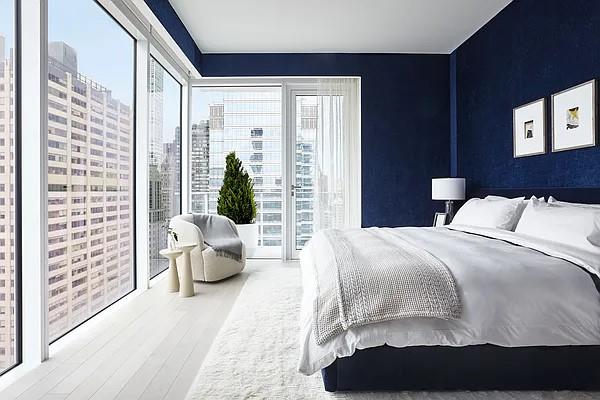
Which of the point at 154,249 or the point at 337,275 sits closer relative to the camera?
the point at 337,275

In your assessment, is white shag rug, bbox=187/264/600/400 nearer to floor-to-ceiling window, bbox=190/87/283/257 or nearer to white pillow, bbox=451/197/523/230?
white pillow, bbox=451/197/523/230

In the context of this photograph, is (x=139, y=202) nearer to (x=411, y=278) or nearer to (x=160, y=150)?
(x=160, y=150)

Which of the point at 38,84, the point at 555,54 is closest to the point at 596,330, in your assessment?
the point at 555,54

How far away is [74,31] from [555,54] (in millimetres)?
3684

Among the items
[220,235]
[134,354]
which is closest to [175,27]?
[220,235]

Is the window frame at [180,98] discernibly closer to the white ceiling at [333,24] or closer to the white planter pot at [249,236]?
the white ceiling at [333,24]

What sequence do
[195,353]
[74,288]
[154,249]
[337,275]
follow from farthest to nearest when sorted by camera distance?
[154,249]
[74,288]
[195,353]
[337,275]

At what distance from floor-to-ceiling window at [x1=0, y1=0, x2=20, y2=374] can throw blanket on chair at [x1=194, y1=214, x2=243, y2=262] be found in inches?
91.9

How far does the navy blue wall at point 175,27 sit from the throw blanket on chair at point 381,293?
2.87 m

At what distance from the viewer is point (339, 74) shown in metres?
6.12

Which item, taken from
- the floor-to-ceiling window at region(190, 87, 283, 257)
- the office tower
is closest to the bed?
the floor-to-ceiling window at region(190, 87, 283, 257)

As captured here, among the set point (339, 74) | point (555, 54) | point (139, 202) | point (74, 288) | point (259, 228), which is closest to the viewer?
point (74, 288)

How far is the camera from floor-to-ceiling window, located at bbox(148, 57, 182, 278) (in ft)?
16.2

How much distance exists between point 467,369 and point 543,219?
1374mm
